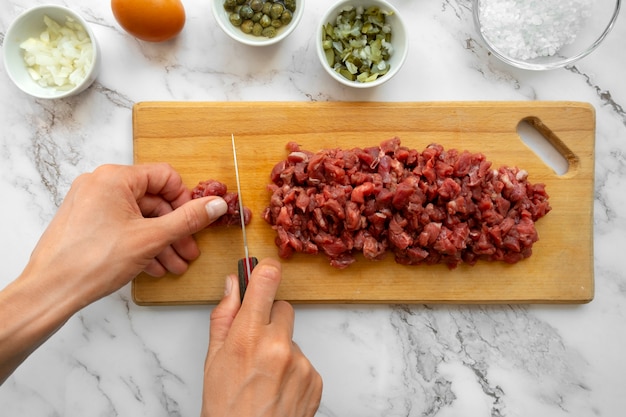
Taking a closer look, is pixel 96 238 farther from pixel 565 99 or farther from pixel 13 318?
pixel 565 99

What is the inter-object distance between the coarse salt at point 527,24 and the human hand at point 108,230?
185 cm

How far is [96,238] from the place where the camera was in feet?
8.30

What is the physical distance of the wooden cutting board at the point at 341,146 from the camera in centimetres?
306

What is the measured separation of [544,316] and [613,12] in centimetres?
183

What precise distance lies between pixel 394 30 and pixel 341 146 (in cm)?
71

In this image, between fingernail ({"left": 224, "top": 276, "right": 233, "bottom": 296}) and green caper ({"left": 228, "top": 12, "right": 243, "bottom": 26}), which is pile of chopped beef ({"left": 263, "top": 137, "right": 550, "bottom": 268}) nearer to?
fingernail ({"left": 224, "top": 276, "right": 233, "bottom": 296})

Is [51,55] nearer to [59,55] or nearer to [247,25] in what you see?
[59,55]

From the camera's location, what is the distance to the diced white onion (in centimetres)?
304

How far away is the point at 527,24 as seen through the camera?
3.10 metres

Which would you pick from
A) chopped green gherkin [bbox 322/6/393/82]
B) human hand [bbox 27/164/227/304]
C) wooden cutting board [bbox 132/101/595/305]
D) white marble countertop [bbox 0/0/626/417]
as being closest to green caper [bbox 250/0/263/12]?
white marble countertop [bbox 0/0/626/417]

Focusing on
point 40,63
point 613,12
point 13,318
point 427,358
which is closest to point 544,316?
point 427,358

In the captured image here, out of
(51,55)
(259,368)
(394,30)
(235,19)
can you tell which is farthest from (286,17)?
(259,368)

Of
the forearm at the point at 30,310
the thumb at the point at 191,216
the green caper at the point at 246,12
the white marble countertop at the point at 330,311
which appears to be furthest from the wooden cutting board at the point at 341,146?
the forearm at the point at 30,310

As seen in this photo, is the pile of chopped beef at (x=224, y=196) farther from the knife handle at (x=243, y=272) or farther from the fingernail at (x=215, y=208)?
the knife handle at (x=243, y=272)
